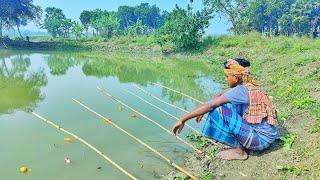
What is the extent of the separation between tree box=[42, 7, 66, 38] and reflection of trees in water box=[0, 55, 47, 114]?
1656 inches

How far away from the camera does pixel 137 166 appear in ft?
16.3

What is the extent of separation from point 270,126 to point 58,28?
57.6 meters

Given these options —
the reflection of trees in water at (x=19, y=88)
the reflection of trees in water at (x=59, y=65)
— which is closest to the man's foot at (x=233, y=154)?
the reflection of trees in water at (x=19, y=88)

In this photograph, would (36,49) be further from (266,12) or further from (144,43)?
(266,12)

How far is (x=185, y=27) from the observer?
28266 mm

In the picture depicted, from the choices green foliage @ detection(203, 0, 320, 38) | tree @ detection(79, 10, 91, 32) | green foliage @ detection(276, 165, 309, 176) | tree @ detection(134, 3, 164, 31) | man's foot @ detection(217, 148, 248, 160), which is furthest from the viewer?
tree @ detection(134, 3, 164, 31)

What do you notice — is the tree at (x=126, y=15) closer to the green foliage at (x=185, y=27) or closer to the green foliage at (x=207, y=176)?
the green foliage at (x=185, y=27)

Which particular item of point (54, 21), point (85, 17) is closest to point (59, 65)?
point (54, 21)

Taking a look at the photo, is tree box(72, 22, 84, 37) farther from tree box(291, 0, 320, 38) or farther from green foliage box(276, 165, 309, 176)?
green foliage box(276, 165, 309, 176)

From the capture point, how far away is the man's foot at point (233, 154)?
4593 millimetres

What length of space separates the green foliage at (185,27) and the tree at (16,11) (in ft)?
55.5

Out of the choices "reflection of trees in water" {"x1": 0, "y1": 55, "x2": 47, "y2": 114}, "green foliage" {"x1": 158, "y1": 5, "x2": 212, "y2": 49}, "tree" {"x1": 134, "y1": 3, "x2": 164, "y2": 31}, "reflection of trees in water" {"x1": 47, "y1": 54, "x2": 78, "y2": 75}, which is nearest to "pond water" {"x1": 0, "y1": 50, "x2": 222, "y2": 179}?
"reflection of trees in water" {"x1": 0, "y1": 55, "x2": 47, "y2": 114}

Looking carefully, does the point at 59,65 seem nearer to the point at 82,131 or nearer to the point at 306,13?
the point at 82,131

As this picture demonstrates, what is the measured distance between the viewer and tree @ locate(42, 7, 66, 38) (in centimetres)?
5678
